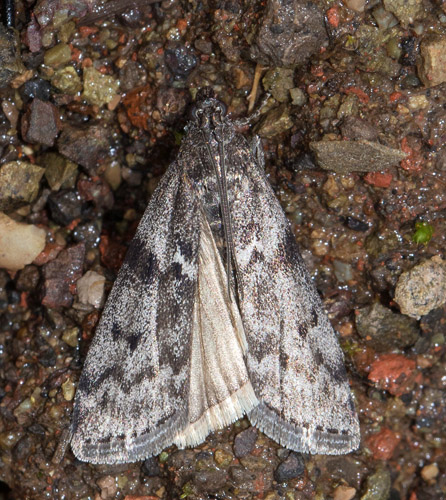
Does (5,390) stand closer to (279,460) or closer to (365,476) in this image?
(279,460)

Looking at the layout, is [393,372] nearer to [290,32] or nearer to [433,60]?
[433,60]

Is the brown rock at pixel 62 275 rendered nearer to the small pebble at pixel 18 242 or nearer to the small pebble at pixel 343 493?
the small pebble at pixel 18 242

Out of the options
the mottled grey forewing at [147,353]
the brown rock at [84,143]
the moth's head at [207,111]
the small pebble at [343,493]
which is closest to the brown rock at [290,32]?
the moth's head at [207,111]

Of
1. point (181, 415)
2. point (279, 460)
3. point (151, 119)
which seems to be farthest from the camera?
point (151, 119)

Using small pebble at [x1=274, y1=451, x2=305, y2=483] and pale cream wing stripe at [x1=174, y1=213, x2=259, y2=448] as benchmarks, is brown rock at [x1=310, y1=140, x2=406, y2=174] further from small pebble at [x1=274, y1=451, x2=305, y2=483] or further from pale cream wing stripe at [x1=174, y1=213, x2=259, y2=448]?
small pebble at [x1=274, y1=451, x2=305, y2=483]

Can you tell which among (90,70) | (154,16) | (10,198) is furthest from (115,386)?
(154,16)

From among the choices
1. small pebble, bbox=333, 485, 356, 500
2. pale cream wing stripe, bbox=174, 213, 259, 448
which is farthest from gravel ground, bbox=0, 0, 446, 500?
pale cream wing stripe, bbox=174, 213, 259, 448

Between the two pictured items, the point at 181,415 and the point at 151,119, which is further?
the point at 151,119
